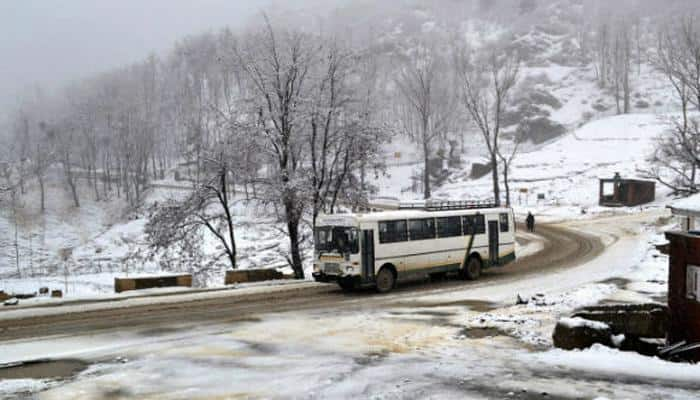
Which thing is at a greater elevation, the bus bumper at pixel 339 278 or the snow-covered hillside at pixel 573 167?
the snow-covered hillside at pixel 573 167

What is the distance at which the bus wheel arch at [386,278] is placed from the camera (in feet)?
70.3

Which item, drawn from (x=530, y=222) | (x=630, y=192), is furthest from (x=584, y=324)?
(x=630, y=192)

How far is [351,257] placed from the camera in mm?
20688

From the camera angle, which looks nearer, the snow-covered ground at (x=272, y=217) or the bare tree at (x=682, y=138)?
the bare tree at (x=682, y=138)

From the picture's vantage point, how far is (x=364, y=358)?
40.5ft

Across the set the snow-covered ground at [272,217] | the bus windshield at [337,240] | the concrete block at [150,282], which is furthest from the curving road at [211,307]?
the snow-covered ground at [272,217]

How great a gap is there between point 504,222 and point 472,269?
2.99m

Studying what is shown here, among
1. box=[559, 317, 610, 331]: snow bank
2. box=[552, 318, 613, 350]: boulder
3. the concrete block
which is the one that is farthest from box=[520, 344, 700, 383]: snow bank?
the concrete block

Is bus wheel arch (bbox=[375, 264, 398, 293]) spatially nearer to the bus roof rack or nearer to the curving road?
the curving road

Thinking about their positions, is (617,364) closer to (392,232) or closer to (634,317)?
(634,317)

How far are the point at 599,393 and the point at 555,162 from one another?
72275 mm

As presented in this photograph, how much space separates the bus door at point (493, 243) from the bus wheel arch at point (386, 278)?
5565 millimetres

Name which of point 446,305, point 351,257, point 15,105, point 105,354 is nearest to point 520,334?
point 446,305

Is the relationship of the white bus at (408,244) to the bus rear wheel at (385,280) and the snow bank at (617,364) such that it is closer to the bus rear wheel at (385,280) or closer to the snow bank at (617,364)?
the bus rear wheel at (385,280)
